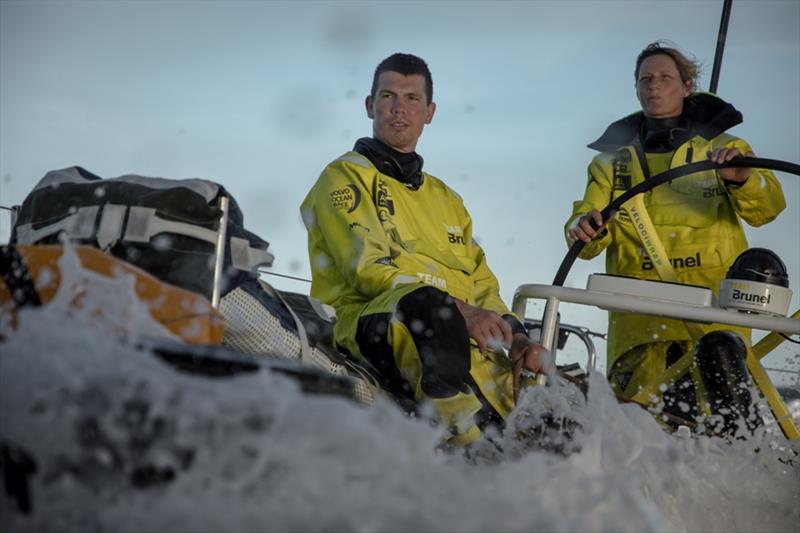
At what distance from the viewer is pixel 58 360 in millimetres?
1041

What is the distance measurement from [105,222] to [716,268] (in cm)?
242

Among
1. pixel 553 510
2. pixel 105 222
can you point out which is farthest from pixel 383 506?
pixel 105 222

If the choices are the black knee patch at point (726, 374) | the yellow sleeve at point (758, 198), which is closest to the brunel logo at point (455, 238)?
the black knee patch at point (726, 374)

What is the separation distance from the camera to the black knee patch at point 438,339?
95.3 inches

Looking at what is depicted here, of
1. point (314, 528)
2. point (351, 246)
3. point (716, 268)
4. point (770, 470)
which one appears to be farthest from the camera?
point (716, 268)

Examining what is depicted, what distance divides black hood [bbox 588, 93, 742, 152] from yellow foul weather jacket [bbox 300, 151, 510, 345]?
0.86 meters

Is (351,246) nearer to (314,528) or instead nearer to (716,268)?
(716,268)

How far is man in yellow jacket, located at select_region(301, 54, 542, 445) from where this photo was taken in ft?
8.02

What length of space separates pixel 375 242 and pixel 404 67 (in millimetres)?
815

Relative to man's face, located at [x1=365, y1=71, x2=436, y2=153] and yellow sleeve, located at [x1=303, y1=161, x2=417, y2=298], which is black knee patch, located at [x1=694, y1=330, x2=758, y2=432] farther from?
man's face, located at [x1=365, y1=71, x2=436, y2=153]

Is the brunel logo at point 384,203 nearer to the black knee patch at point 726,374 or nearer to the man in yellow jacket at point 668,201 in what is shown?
the man in yellow jacket at point 668,201

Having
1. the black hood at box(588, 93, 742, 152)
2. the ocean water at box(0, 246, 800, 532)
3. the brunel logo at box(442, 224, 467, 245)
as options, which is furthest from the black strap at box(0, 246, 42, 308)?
the black hood at box(588, 93, 742, 152)

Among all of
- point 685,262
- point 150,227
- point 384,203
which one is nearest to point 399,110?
point 384,203

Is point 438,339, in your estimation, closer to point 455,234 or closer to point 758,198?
point 455,234
